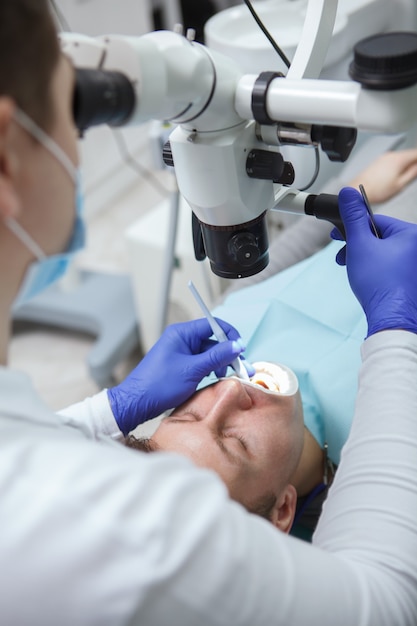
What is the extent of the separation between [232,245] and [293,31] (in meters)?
0.84

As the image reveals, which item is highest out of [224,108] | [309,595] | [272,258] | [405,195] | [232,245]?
[224,108]

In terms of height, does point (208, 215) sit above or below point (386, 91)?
below

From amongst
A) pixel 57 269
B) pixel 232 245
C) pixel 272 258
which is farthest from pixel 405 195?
pixel 57 269

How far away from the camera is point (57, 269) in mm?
807

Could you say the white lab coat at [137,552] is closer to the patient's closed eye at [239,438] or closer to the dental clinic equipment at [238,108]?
the dental clinic equipment at [238,108]

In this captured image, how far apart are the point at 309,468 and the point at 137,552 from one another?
0.79 metres

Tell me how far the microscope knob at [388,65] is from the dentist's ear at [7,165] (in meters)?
0.37

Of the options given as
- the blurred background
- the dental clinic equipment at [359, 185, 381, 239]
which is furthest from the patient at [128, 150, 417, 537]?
the dental clinic equipment at [359, 185, 381, 239]

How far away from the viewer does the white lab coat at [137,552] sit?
58 cm

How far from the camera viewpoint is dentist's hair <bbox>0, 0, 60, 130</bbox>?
0.61 metres

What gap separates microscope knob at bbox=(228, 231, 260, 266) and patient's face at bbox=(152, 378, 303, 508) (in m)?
0.37

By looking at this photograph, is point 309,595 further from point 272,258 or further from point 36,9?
point 272,258

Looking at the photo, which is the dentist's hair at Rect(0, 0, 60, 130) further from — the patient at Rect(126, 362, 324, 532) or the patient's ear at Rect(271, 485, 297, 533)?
the patient's ear at Rect(271, 485, 297, 533)

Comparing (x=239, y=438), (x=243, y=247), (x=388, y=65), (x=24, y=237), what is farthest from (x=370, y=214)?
(x=24, y=237)
